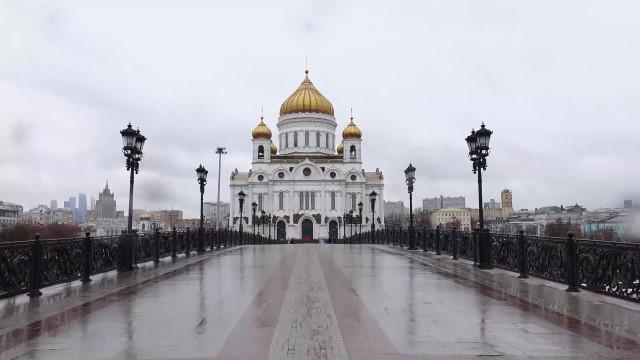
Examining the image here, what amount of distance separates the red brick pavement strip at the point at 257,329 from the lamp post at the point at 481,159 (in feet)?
23.3

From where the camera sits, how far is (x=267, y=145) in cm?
7869

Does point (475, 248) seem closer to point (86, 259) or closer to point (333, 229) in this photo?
point (86, 259)

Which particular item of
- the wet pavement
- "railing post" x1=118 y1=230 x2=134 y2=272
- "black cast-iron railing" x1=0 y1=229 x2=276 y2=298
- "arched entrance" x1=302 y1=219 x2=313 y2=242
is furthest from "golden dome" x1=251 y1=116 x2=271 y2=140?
the wet pavement

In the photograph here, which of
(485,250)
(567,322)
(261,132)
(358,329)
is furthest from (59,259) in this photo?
(261,132)

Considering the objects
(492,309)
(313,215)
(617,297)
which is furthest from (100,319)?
(313,215)

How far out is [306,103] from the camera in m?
78.9

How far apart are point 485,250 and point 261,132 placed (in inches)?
2605

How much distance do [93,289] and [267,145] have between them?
68741mm

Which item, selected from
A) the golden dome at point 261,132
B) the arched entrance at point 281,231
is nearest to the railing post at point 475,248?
the arched entrance at point 281,231

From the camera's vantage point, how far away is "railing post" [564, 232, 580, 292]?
32.7 feet

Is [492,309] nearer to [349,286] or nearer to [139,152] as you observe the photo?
Answer: [349,286]

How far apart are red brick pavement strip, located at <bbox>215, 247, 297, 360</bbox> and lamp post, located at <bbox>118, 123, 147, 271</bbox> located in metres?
5.70

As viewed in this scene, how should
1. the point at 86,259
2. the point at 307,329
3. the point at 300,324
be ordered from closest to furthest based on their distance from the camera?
1. the point at 307,329
2. the point at 300,324
3. the point at 86,259

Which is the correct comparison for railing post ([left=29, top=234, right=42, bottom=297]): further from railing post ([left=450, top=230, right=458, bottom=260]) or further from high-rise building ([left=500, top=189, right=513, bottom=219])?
high-rise building ([left=500, top=189, right=513, bottom=219])
